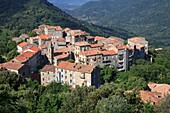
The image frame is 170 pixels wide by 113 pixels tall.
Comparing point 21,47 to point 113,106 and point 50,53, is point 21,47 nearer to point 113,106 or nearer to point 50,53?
point 50,53

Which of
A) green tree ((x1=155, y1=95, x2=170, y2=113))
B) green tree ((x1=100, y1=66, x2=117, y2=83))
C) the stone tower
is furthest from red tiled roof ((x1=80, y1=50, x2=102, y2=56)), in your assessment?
green tree ((x1=155, y1=95, x2=170, y2=113))

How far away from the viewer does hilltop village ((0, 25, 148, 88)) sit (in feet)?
164

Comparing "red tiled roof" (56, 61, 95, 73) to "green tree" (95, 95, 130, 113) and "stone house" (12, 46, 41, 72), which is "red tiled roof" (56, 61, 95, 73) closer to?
"stone house" (12, 46, 41, 72)

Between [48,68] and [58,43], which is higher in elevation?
[58,43]

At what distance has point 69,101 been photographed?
2955 centimetres

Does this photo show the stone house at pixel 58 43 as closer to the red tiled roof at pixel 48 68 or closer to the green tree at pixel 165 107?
the red tiled roof at pixel 48 68

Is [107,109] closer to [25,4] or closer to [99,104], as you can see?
[99,104]

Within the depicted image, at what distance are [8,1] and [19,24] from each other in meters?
42.6

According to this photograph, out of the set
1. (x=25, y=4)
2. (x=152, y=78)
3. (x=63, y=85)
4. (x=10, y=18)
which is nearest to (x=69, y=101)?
(x=63, y=85)

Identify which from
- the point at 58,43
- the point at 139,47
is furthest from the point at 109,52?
the point at 58,43

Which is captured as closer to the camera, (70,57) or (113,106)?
(113,106)

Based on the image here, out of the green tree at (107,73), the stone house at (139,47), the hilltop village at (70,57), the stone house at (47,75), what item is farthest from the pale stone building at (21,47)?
the stone house at (139,47)

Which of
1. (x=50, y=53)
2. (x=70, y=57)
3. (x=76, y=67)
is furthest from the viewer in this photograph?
(x=70, y=57)

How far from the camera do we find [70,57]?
5881 centimetres
